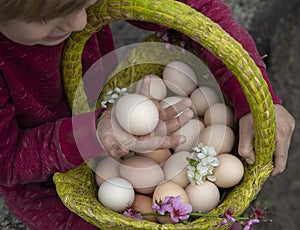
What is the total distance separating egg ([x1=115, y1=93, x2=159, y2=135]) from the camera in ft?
3.49

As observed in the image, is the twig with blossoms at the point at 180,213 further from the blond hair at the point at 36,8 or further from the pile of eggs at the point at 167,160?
the blond hair at the point at 36,8

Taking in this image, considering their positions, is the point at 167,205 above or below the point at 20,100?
below

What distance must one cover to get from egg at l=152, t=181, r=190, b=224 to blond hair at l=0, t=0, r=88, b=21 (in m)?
0.44

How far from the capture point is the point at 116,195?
109 cm

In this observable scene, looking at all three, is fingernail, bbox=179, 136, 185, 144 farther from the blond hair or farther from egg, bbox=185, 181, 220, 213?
the blond hair

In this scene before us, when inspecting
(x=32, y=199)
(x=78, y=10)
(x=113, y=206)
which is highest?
(x=78, y=10)

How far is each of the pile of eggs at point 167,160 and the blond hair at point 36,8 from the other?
28 centimetres

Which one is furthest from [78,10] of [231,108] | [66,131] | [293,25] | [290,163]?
[293,25]

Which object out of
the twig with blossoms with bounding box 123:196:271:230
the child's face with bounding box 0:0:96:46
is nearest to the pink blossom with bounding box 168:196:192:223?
the twig with blossoms with bounding box 123:196:271:230

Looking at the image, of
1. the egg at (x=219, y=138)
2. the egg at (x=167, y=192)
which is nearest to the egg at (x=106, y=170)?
the egg at (x=167, y=192)

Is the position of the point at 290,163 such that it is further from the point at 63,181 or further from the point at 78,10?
the point at 78,10

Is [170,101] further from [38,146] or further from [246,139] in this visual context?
[38,146]

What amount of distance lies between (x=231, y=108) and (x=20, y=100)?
19.1 inches

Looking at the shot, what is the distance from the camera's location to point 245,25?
190cm
